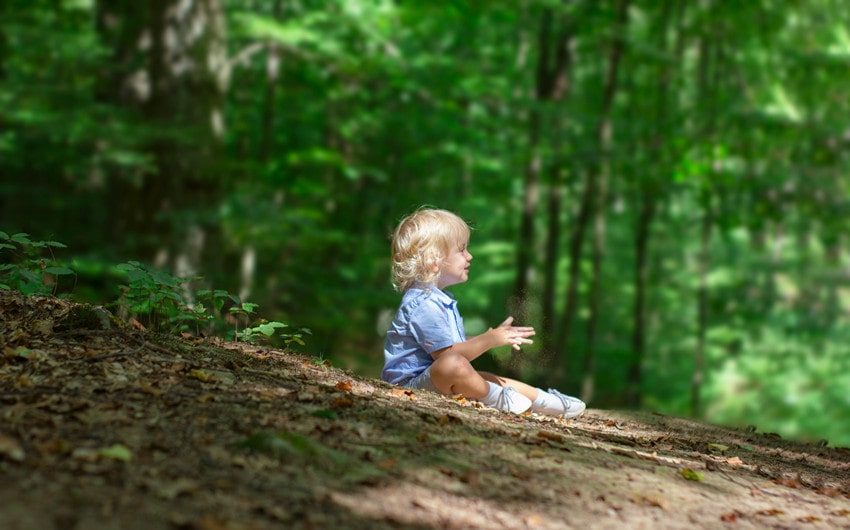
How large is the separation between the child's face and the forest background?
0.94 m

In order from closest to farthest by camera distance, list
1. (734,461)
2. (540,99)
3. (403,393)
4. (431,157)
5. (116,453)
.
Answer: (116,453) → (734,461) → (403,393) → (540,99) → (431,157)

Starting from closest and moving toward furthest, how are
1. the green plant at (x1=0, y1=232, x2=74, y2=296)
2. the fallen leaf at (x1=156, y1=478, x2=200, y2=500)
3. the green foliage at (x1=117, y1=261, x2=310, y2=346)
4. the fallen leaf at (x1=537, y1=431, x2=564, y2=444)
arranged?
1. the fallen leaf at (x1=156, y1=478, x2=200, y2=500)
2. the fallen leaf at (x1=537, y1=431, x2=564, y2=444)
3. the green plant at (x1=0, y1=232, x2=74, y2=296)
4. the green foliage at (x1=117, y1=261, x2=310, y2=346)

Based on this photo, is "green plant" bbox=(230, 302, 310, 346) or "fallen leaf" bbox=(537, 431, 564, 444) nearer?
"fallen leaf" bbox=(537, 431, 564, 444)

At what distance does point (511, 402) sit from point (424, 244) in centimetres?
111

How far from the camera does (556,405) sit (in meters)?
5.24

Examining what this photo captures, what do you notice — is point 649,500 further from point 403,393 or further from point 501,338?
point 403,393

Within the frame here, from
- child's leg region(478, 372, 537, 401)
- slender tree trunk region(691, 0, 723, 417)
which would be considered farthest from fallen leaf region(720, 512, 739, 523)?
slender tree trunk region(691, 0, 723, 417)

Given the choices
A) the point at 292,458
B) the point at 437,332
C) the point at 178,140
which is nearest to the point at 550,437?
the point at 437,332

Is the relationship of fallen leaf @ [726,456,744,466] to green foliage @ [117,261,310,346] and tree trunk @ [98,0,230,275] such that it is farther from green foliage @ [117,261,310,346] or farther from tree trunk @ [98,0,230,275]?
tree trunk @ [98,0,230,275]

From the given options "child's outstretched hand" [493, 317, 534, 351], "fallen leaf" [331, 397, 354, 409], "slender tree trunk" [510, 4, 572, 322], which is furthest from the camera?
"slender tree trunk" [510, 4, 572, 322]

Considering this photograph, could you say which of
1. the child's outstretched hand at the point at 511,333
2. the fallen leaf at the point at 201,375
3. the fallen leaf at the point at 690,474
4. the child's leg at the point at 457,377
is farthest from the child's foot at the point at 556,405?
the fallen leaf at the point at 201,375

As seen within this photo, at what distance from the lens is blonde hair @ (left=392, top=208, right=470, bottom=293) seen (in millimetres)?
5008

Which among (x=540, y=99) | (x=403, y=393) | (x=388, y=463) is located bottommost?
(x=403, y=393)

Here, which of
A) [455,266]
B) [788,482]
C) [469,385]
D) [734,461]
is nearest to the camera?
[788,482]
